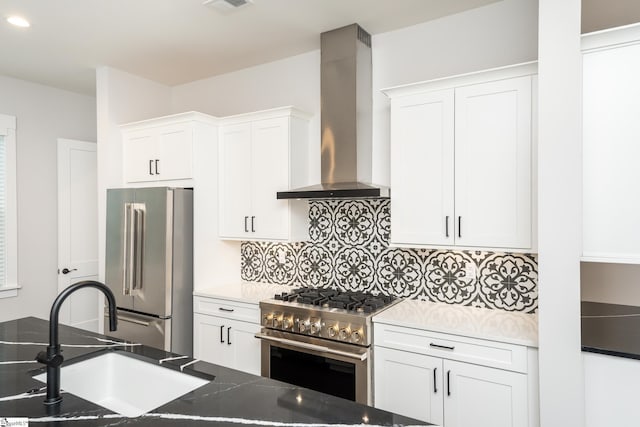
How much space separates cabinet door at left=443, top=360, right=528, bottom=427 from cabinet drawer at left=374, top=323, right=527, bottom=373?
0.04 meters

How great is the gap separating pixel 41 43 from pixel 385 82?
270 centimetres

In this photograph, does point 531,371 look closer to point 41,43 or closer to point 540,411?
point 540,411

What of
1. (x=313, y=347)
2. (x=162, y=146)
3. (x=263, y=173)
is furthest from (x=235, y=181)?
(x=313, y=347)

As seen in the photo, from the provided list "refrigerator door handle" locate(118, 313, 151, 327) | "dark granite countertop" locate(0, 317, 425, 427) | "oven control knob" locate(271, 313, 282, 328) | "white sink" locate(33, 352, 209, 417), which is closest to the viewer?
"dark granite countertop" locate(0, 317, 425, 427)

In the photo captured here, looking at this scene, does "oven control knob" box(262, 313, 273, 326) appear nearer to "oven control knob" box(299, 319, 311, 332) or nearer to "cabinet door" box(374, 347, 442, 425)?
"oven control knob" box(299, 319, 311, 332)

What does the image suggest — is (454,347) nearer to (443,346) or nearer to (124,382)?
(443,346)

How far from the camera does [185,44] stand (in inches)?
128

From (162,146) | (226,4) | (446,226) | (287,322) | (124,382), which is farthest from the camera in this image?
(162,146)

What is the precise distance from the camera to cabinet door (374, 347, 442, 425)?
232cm

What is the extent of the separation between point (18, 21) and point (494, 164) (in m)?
3.31

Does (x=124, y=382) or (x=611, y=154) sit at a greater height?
(x=611, y=154)

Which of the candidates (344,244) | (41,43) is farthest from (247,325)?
(41,43)

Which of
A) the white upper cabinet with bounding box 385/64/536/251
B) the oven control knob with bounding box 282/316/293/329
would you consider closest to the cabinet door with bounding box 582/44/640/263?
the white upper cabinet with bounding box 385/64/536/251

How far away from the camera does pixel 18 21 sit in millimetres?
2852
